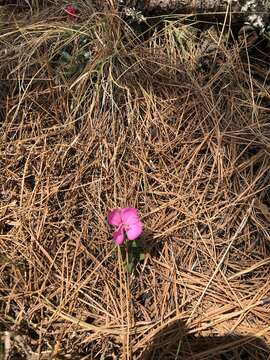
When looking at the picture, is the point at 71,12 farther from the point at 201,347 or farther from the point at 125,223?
the point at 201,347

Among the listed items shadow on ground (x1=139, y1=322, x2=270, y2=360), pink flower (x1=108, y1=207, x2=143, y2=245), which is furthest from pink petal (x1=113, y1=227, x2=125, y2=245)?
shadow on ground (x1=139, y1=322, x2=270, y2=360)

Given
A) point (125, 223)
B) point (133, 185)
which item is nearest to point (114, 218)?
point (125, 223)

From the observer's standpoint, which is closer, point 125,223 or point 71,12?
point 125,223

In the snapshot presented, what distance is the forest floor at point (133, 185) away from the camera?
5.25 feet

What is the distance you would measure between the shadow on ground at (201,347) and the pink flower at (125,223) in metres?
0.30

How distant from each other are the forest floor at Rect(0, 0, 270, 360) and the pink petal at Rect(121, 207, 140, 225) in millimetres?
112

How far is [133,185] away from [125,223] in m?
→ 0.21

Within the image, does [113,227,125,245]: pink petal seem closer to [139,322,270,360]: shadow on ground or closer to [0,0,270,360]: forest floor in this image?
[0,0,270,360]: forest floor

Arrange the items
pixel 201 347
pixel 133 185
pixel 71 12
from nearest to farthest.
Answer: pixel 201 347
pixel 133 185
pixel 71 12

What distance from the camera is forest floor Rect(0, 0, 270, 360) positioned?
1.60m

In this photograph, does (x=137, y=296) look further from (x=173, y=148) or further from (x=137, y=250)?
(x=173, y=148)

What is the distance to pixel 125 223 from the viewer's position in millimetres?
1632

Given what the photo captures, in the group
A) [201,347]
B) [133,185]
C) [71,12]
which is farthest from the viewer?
[71,12]

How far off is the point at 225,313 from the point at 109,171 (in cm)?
61
